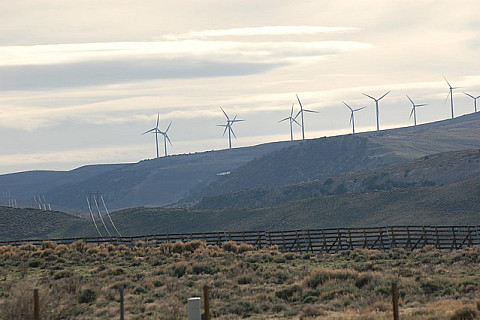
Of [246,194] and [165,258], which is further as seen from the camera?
[246,194]

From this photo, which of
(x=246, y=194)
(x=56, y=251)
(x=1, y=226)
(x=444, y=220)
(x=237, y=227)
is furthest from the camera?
(x=246, y=194)

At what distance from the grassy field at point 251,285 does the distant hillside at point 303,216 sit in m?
58.2

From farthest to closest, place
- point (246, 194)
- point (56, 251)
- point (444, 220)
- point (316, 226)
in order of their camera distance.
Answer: point (246, 194), point (316, 226), point (444, 220), point (56, 251)

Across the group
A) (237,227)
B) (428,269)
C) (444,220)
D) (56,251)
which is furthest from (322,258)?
(237,227)

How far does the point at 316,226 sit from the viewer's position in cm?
11356

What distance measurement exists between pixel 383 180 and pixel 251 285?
386ft

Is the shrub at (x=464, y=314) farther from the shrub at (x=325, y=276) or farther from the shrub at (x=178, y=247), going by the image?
the shrub at (x=178, y=247)

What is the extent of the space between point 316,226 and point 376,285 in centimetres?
8405

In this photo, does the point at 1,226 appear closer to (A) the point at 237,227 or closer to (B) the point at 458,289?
(A) the point at 237,227

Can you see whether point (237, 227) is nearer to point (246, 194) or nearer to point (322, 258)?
point (246, 194)

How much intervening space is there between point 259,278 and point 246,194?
13498cm

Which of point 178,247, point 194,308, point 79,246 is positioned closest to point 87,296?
point 194,308

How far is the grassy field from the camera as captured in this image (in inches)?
985

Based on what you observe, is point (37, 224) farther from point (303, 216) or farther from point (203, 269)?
point (203, 269)
